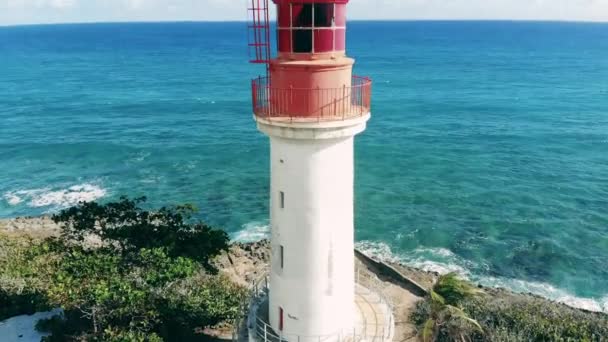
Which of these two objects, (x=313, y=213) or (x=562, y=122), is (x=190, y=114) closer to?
(x=562, y=122)

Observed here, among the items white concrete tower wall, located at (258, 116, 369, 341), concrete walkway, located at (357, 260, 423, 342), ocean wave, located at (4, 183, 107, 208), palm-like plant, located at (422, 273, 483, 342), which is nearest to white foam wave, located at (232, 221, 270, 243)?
concrete walkway, located at (357, 260, 423, 342)

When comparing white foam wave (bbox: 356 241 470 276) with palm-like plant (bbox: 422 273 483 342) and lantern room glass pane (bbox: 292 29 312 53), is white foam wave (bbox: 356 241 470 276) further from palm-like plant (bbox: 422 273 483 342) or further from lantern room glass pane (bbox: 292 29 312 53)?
lantern room glass pane (bbox: 292 29 312 53)

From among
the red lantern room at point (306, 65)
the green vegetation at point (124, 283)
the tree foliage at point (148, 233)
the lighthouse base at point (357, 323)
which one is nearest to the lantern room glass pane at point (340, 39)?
the red lantern room at point (306, 65)

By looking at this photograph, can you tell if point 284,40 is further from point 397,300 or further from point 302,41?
point 397,300

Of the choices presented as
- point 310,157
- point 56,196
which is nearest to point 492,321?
point 310,157

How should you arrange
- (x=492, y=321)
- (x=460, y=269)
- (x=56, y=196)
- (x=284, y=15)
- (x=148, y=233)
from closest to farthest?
(x=284, y=15) < (x=148, y=233) < (x=492, y=321) < (x=460, y=269) < (x=56, y=196)
